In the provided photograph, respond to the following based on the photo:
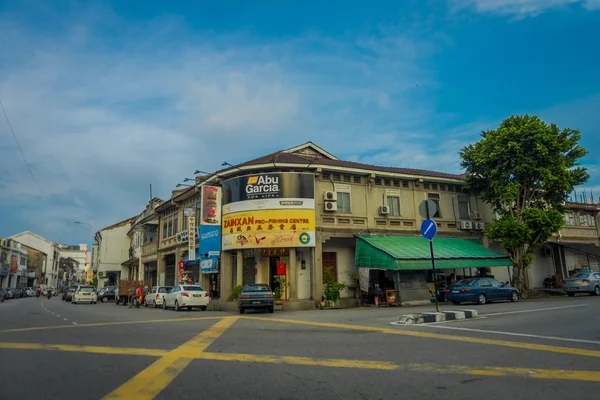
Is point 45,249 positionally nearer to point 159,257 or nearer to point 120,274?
point 120,274

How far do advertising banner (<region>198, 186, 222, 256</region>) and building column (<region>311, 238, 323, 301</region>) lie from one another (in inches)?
242

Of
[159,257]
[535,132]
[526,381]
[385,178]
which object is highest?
[535,132]

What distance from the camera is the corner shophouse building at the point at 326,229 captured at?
79.2 feet

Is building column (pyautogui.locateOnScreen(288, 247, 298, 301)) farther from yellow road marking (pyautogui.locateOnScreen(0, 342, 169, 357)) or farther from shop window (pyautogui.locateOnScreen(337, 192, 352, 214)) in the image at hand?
yellow road marking (pyautogui.locateOnScreen(0, 342, 169, 357))

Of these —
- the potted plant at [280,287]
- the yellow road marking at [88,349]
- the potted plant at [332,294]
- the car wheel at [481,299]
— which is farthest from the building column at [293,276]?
the yellow road marking at [88,349]

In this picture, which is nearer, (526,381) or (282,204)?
(526,381)

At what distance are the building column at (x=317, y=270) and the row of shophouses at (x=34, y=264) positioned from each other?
6307 centimetres

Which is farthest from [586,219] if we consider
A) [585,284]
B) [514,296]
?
[514,296]

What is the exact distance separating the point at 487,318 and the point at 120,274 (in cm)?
5329

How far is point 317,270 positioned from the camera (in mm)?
24328

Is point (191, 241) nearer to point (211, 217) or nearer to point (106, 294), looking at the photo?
point (211, 217)

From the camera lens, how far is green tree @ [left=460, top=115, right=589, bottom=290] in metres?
26.2

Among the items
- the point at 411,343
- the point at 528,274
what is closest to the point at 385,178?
the point at 528,274

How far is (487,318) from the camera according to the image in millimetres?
13891
